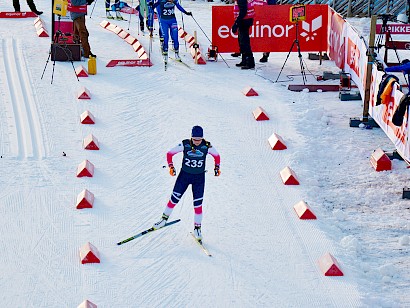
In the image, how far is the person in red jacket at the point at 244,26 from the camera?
18.3 metres

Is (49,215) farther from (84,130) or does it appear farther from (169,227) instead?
(84,130)

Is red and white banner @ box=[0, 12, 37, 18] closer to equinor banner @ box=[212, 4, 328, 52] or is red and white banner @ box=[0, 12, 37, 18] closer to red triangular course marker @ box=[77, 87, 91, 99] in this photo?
equinor banner @ box=[212, 4, 328, 52]

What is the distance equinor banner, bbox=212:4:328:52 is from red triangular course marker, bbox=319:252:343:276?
376 inches

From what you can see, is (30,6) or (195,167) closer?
(195,167)

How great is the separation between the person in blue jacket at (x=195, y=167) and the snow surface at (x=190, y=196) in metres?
0.44

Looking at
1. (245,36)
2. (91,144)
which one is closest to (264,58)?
(245,36)

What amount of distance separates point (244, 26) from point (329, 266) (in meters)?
9.24

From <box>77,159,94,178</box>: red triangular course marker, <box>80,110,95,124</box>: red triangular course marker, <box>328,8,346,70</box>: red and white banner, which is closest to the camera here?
<box>77,159,94,178</box>: red triangular course marker

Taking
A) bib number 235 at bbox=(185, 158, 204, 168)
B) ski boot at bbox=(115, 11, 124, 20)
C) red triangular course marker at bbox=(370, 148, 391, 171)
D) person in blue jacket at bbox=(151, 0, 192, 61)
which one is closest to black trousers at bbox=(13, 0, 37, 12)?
ski boot at bbox=(115, 11, 124, 20)

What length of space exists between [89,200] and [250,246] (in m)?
2.58

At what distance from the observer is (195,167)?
10953 mm

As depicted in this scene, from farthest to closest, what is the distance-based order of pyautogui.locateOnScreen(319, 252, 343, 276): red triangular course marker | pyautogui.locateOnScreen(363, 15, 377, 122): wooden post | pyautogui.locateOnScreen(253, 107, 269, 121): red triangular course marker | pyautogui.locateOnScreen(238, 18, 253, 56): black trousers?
1. pyautogui.locateOnScreen(238, 18, 253, 56): black trousers
2. pyautogui.locateOnScreen(253, 107, 269, 121): red triangular course marker
3. pyautogui.locateOnScreen(363, 15, 377, 122): wooden post
4. pyautogui.locateOnScreen(319, 252, 343, 276): red triangular course marker

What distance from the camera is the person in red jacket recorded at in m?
18.3

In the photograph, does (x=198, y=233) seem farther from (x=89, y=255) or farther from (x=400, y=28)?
(x=400, y=28)
